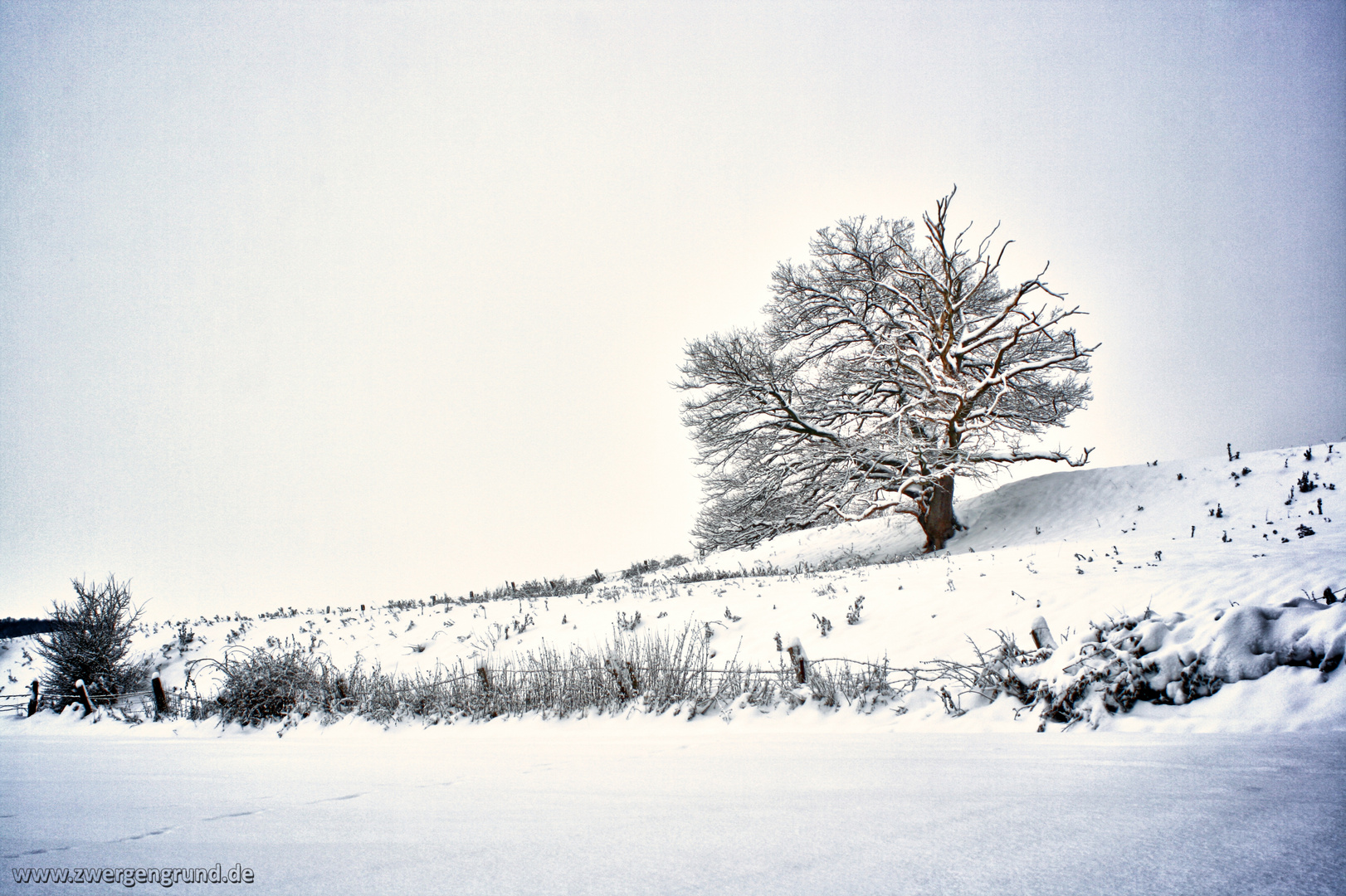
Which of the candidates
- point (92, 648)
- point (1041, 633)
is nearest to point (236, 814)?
point (1041, 633)

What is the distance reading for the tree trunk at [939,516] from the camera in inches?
711

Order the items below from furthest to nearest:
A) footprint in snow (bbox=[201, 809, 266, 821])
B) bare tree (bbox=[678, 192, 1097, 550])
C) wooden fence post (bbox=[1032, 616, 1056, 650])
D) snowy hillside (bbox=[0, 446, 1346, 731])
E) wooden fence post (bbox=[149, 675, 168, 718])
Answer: bare tree (bbox=[678, 192, 1097, 550]), wooden fence post (bbox=[149, 675, 168, 718]), wooden fence post (bbox=[1032, 616, 1056, 650]), snowy hillside (bbox=[0, 446, 1346, 731]), footprint in snow (bbox=[201, 809, 266, 821])

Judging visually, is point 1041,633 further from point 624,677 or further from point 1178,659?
point 624,677

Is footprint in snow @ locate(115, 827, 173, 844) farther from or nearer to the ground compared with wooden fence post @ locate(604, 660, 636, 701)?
farther from the ground

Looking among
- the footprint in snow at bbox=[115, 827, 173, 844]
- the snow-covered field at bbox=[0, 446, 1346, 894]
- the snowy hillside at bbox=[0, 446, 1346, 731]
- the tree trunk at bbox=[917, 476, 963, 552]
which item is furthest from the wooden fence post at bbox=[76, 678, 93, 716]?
the tree trunk at bbox=[917, 476, 963, 552]

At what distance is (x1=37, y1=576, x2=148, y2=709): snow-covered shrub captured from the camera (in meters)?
12.2

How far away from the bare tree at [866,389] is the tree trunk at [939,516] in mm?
39

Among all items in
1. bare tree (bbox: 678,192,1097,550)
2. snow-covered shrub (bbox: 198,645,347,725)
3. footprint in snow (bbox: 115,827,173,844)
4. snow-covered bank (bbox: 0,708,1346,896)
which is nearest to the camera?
snow-covered bank (bbox: 0,708,1346,896)

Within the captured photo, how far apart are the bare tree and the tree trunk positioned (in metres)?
0.04

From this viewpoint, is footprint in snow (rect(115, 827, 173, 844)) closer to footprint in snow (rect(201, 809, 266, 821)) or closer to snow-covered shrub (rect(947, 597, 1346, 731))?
footprint in snow (rect(201, 809, 266, 821))

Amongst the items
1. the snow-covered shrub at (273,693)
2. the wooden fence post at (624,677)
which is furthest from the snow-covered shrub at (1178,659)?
the snow-covered shrub at (273,693)

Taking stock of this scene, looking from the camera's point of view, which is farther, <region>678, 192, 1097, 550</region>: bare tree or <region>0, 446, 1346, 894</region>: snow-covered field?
<region>678, 192, 1097, 550</region>: bare tree

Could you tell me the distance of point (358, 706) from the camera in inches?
287

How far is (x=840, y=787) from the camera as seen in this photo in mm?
2188
